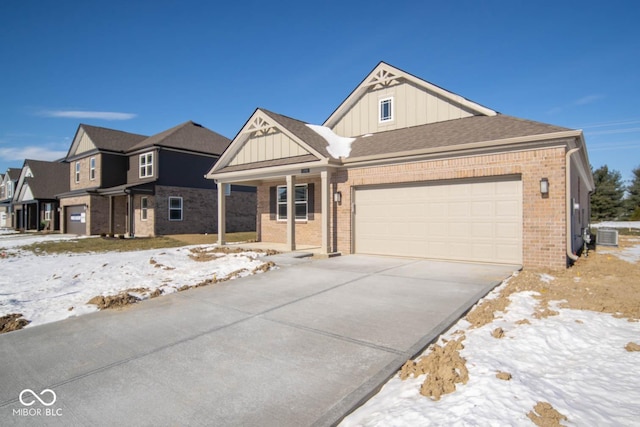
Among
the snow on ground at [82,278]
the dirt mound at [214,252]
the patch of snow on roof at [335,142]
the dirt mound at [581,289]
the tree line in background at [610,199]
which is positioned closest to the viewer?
the dirt mound at [581,289]

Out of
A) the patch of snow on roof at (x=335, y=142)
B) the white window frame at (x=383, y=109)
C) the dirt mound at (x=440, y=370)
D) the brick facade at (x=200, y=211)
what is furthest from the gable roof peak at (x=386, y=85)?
the brick facade at (x=200, y=211)

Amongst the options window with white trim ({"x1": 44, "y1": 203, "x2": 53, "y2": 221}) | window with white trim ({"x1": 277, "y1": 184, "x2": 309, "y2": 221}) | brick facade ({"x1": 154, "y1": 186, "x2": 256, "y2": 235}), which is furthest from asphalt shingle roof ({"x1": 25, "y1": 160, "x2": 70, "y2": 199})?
window with white trim ({"x1": 277, "y1": 184, "x2": 309, "y2": 221})

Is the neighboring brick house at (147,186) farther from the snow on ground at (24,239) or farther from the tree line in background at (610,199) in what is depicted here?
the tree line in background at (610,199)

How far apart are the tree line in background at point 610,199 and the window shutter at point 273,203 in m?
45.4

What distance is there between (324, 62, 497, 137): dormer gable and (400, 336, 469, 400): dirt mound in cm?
1063

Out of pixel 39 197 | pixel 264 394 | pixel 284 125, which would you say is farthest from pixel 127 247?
pixel 39 197

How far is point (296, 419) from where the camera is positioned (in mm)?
2912

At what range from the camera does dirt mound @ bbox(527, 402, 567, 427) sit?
247 cm

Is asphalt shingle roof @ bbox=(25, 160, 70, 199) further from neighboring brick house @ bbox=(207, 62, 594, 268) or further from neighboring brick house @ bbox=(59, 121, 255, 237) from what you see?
neighboring brick house @ bbox=(207, 62, 594, 268)

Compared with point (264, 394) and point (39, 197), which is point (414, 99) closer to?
A: point (264, 394)

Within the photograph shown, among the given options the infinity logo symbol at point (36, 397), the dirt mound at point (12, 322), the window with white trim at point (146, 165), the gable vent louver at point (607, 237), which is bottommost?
the infinity logo symbol at point (36, 397)

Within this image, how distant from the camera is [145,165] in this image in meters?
24.3

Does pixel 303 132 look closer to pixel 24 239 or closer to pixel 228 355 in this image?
pixel 228 355

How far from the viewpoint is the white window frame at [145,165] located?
23875 millimetres
